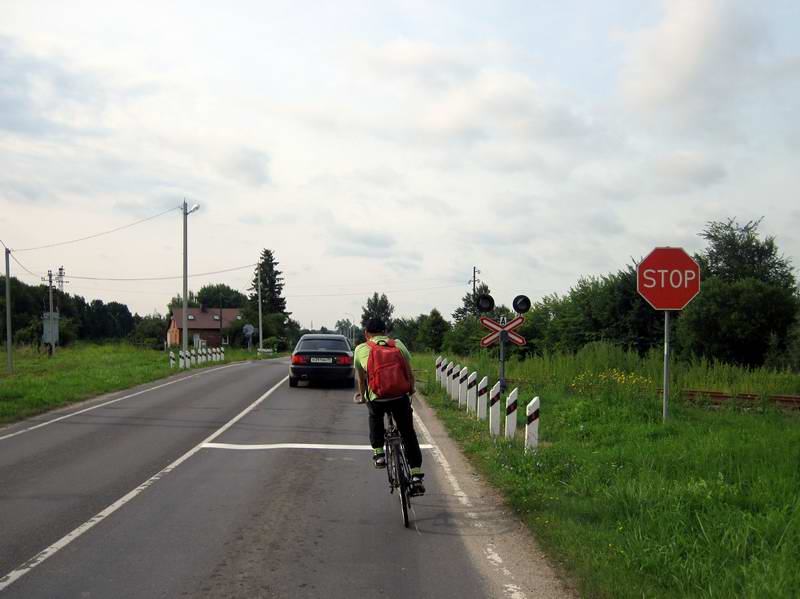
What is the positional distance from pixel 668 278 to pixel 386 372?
6.05 meters

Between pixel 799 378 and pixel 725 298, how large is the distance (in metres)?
11.7

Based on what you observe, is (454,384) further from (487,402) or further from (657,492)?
(657,492)

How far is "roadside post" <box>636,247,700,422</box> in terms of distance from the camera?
11.3 metres

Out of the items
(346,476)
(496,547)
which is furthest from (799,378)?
(496,547)

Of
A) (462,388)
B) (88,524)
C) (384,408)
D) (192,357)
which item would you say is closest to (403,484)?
(384,408)

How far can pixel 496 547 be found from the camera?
6086mm

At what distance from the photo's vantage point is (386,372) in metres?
7.09

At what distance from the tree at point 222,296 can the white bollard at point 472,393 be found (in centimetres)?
14352

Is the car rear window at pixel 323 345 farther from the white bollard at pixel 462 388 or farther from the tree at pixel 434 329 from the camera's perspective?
the tree at pixel 434 329

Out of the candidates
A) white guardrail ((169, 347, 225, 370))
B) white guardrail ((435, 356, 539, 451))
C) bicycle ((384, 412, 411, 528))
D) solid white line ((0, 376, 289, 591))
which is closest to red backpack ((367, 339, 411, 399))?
bicycle ((384, 412, 411, 528))

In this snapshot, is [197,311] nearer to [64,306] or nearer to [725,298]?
[64,306]

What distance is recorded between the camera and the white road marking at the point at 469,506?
5.01 m

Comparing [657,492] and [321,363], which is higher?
[321,363]

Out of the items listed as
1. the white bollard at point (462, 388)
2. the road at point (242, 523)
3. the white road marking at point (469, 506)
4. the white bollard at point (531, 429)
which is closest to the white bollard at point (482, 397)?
the white road marking at point (469, 506)
